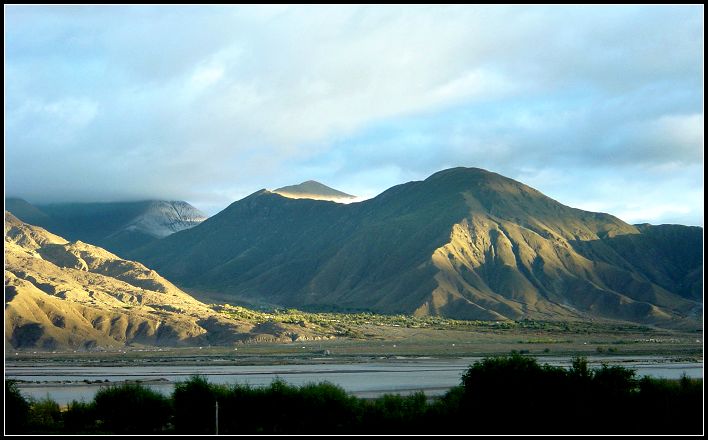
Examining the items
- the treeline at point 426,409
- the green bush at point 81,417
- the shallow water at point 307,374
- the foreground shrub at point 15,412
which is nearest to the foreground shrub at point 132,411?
the treeline at point 426,409

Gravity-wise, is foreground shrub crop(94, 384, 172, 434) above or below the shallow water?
above

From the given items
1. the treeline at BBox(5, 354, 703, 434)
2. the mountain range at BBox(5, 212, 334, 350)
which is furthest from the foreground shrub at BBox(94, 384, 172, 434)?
the mountain range at BBox(5, 212, 334, 350)

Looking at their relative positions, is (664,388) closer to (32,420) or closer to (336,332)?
(32,420)

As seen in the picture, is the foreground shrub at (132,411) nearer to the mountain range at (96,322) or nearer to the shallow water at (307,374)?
the shallow water at (307,374)

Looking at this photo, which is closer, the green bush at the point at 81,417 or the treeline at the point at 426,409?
the treeline at the point at 426,409

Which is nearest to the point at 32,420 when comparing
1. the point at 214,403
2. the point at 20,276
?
the point at 214,403

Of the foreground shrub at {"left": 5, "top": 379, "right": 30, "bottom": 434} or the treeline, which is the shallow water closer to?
the foreground shrub at {"left": 5, "top": 379, "right": 30, "bottom": 434}

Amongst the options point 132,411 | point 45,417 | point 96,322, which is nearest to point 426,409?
point 132,411
